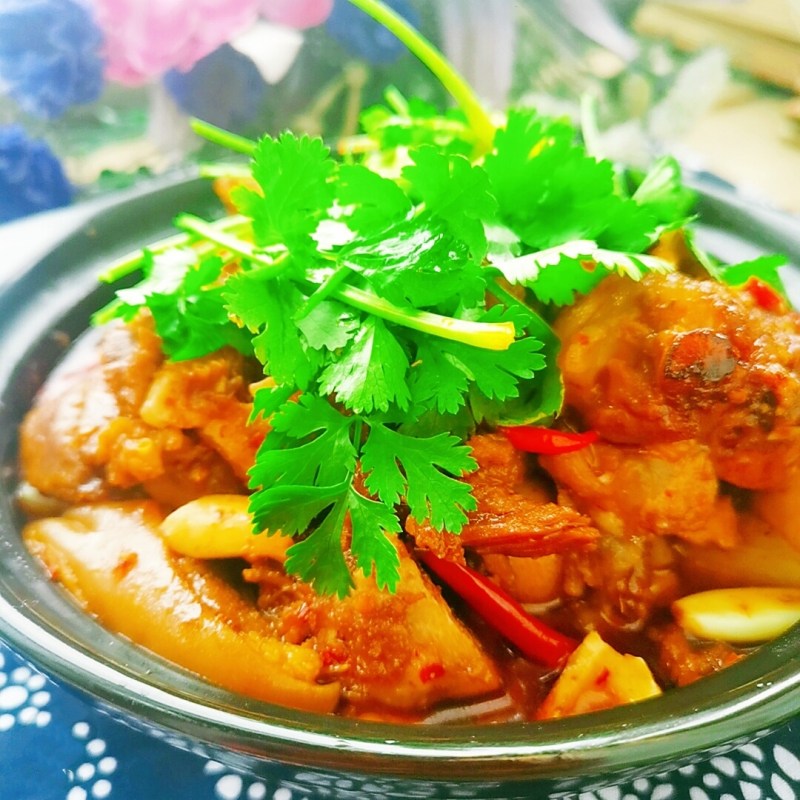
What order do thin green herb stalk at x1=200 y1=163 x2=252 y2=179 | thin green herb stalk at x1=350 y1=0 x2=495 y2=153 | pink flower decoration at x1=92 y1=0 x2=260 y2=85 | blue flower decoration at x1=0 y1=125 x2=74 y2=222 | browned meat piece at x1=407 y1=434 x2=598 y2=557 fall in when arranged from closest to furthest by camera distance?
browned meat piece at x1=407 y1=434 x2=598 y2=557 → thin green herb stalk at x1=350 y1=0 x2=495 y2=153 → thin green herb stalk at x1=200 y1=163 x2=252 y2=179 → blue flower decoration at x1=0 y1=125 x2=74 y2=222 → pink flower decoration at x1=92 y1=0 x2=260 y2=85

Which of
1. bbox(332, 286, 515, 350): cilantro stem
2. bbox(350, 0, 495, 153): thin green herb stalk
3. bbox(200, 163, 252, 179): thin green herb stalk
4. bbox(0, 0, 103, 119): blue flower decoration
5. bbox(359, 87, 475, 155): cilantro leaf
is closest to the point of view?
bbox(332, 286, 515, 350): cilantro stem

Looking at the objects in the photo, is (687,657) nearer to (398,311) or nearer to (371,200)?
(398,311)

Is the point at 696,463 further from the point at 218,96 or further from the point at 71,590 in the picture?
the point at 218,96

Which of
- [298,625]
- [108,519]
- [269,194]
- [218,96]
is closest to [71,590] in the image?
[108,519]

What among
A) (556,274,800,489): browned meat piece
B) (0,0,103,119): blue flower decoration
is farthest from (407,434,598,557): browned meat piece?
(0,0,103,119): blue flower decoration

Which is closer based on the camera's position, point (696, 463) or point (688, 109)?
point (696, 463)

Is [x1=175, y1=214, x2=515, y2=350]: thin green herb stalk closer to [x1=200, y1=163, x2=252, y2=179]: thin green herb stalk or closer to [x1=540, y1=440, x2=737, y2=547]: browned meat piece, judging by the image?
[x1=540, y1=440, x2=737, y2=547]: browned meat piece

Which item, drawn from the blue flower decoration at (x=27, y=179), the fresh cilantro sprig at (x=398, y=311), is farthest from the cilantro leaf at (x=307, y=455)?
the blue flower decoration at (x=27, y=179)
